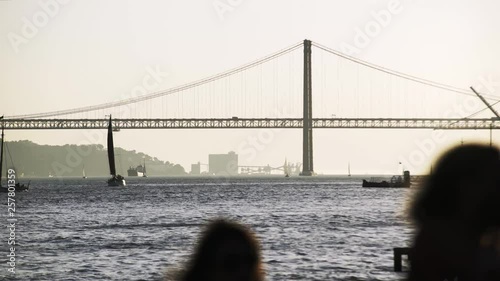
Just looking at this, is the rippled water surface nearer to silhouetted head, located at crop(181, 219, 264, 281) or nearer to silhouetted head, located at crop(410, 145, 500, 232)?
silhouetted head, located at crop(181, 219, 264, 281)

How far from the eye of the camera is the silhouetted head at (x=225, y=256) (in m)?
2.49

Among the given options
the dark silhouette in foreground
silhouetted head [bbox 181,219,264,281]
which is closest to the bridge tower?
silhouetted head [bbox 181,219,264,281]

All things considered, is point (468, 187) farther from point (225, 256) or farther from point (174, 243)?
point (174, 243)

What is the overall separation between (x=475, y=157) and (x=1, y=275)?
24.1 meters

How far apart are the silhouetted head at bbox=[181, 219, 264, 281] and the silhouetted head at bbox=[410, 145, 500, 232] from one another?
0.43 meters

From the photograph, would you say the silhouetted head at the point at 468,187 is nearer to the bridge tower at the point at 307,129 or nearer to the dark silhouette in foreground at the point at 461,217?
the dark silhouette in foreground at the point at 461,217

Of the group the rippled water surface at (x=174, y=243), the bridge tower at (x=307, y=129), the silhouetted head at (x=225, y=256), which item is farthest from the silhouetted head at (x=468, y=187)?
the bridge tower at (x=307, y=129)

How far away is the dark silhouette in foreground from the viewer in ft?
7.50

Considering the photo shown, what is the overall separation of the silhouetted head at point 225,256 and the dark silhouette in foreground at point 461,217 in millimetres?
380

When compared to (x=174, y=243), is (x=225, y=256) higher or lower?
higher

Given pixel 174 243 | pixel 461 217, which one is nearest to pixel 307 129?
pixel 174 243

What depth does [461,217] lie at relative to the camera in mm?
2309

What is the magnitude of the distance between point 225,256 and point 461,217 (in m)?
0.55

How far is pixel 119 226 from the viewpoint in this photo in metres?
48.1
